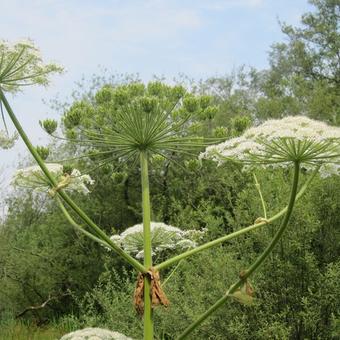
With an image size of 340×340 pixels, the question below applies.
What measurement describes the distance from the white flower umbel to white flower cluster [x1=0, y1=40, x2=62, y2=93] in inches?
36.6

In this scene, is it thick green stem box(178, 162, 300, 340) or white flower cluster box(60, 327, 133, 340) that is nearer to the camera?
thick green stem box(178, 162, 300, 340)

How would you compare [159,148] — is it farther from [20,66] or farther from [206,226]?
[206,226]

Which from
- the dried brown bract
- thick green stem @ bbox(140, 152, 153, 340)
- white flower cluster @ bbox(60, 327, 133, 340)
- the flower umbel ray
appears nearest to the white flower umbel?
the flower umbel ray

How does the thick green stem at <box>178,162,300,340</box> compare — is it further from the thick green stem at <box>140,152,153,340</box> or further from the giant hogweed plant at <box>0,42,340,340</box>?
the thick green stem at <box>140,152,153,340</box>

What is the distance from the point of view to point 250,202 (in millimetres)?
9133

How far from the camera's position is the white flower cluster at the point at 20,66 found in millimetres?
2957

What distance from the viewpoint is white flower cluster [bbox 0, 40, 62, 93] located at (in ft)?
9.70

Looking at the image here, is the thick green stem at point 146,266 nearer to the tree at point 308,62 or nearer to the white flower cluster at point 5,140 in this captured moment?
the white flower cluster at point 5,140

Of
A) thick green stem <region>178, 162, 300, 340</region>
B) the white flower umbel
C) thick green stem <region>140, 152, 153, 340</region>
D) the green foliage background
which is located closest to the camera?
thick green stem <region>178, 162, 300, 340</region>

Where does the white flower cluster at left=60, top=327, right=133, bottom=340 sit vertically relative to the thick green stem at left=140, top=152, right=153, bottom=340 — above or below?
below

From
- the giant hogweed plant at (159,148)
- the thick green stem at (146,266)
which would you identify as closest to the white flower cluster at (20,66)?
the giant hogweed plant at (159,148)

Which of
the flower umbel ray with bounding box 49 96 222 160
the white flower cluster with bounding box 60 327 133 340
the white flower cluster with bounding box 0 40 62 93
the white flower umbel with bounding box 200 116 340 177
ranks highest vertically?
the white flower cluster with bounding box 0 40 62 93

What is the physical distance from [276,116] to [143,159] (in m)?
18.1

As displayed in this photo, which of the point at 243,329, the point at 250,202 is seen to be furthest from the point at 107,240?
the point at 250,202
